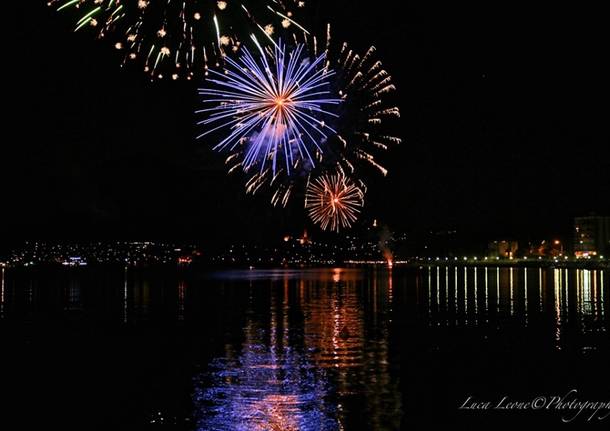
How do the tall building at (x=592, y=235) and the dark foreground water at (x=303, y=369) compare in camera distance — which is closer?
the dark foreground water at (x=303, y=369)

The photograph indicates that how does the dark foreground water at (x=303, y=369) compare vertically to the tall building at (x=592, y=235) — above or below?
below

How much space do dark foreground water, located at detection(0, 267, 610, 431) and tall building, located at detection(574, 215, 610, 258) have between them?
172388 millimetres

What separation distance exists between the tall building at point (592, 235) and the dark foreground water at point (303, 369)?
6787 inches

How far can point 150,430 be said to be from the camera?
11117 mm

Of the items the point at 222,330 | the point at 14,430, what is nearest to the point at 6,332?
the point at 222,330

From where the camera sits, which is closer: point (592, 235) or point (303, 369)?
point (303, 369)

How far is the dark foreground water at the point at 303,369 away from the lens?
39.2 ft

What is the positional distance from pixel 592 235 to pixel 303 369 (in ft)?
626

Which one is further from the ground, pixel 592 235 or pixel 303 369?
pixel 592 235

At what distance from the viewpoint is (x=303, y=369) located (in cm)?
1602

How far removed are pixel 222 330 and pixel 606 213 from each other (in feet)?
621

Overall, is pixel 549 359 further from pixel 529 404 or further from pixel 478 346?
pixel 529 404

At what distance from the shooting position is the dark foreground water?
11953 millimetres

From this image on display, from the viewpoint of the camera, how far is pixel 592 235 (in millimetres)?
193750
